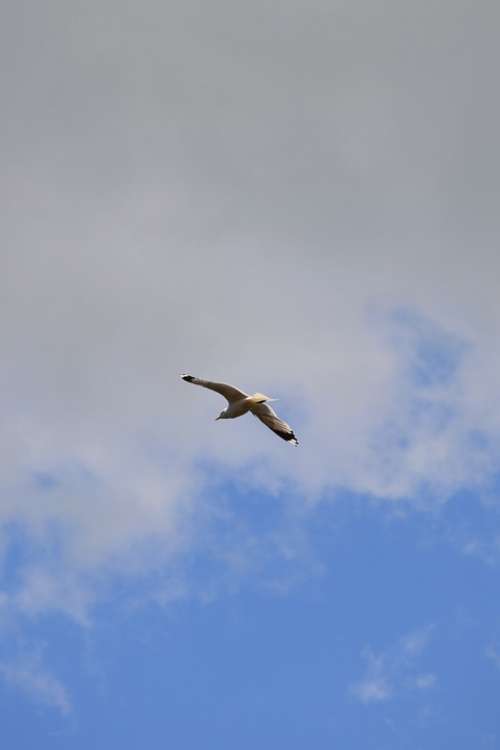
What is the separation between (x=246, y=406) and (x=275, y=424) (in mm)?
2307

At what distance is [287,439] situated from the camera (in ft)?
204

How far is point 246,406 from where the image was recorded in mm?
60594

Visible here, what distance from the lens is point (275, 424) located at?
62.4 m

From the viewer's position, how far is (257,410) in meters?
61.7

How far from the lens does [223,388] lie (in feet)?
198

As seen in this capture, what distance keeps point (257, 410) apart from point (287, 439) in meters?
1.77

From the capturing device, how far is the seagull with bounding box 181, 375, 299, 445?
60188 millimetres

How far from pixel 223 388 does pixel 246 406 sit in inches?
46.4

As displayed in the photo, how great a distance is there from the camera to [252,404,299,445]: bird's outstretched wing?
61969 mm

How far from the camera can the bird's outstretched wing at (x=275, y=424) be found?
203 feet

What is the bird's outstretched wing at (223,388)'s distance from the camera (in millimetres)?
60094

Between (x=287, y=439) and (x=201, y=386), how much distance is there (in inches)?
169

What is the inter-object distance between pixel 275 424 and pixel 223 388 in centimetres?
332

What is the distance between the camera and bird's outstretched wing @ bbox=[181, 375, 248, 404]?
197 ft
